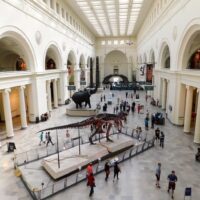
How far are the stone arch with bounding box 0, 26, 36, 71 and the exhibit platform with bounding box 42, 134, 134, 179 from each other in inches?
325

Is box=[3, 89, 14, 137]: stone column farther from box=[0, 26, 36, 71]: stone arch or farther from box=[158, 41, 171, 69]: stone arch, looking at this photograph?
box=[158, 41, 171, 69]: stone arch

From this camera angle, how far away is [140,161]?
412 inches

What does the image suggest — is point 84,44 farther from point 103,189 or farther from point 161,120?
point 103,189

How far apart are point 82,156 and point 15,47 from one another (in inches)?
454

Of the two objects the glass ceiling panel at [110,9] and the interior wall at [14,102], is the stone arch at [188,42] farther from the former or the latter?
the interior wall at [14,102]

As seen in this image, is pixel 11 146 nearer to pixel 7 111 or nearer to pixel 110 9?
pixel 7 111

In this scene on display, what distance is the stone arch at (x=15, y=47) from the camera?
1363 cm

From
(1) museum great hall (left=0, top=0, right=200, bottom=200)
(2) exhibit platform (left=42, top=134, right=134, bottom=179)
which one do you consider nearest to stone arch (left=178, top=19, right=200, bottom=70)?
(1) museum great hall (left=0, top=0, right=200, bottom=200)

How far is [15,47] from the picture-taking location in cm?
1683

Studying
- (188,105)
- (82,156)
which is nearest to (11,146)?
(82,156)

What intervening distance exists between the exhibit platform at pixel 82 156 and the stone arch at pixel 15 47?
27.1ft

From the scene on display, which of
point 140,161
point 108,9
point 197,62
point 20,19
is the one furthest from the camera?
point 108,9

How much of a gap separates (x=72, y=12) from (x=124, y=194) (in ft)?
86.1

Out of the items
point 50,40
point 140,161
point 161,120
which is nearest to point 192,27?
point 161,120
